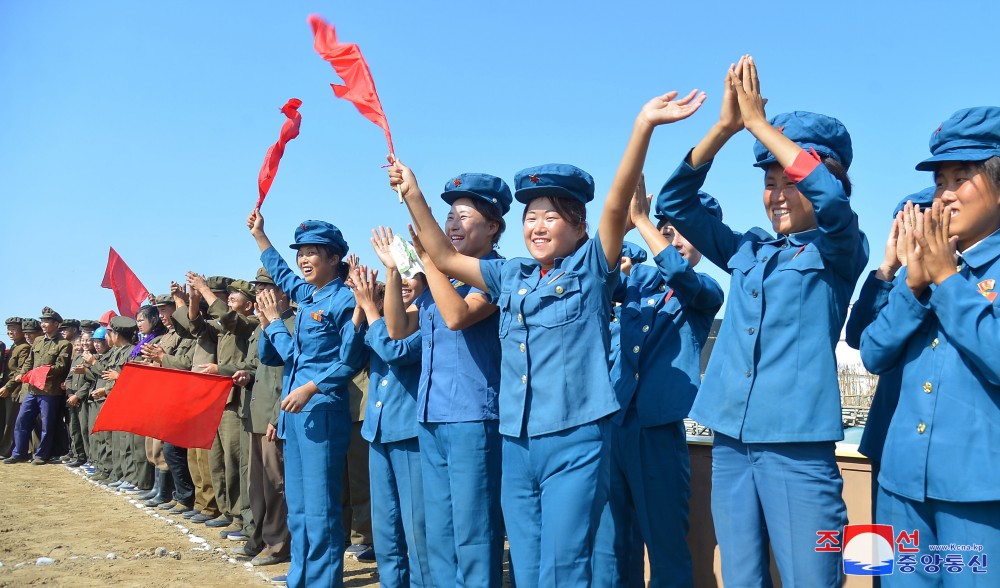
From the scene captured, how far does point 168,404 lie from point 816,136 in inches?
229

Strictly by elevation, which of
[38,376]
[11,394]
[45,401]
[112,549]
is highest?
[38,376]

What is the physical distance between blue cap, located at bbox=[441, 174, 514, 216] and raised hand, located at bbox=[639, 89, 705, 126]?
1.38 meters

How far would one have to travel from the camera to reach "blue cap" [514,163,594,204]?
3.51m

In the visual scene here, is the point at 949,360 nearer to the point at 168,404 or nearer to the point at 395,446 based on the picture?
the point at 395,446

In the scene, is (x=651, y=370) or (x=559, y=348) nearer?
(x=559, y=348)

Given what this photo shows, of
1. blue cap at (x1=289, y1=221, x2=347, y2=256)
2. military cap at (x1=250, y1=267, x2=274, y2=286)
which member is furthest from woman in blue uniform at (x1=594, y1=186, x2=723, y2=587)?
military cap at (x1=250, y1=267, x2=274, y2=286)

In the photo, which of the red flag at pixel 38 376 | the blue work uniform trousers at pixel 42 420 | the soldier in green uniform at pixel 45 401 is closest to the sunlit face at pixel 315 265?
the red flag at pixel 38 376

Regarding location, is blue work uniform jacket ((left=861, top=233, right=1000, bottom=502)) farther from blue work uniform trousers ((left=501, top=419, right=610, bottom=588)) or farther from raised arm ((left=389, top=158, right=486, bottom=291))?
raised arm ((left=389, top=158, right=486, bottom=291))

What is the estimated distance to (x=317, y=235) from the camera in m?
5.64

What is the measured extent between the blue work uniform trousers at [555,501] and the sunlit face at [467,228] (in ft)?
4.34

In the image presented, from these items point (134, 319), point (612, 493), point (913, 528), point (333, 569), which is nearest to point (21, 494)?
point (134, 319)

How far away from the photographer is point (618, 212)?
128 inches

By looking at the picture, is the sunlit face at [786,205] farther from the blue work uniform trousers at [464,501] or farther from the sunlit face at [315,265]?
the sunlit face at [315,265]

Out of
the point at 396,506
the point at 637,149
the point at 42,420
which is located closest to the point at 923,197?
the point at 637,149
